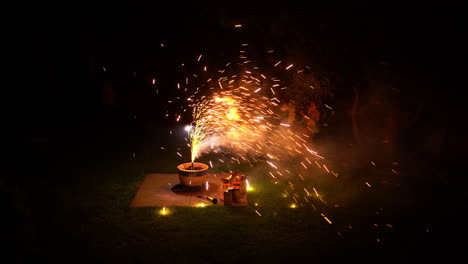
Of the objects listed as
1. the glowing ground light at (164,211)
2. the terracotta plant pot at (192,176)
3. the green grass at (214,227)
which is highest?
the terracotta plant pot at (192,176)

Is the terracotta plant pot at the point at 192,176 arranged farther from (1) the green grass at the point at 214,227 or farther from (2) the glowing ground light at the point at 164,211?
(2) the glowing ground light at the point at 164,211

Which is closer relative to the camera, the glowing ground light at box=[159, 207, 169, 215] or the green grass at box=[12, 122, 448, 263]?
the green grass at box=[12, 122, 448, 263]

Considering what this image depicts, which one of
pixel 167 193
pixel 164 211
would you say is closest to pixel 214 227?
pixel 164 211

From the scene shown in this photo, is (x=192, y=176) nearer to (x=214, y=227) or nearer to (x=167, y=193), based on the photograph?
(x=167, y=193)

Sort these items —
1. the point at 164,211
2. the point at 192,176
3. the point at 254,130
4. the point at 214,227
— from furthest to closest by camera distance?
the point at 254,130, the point at 192,176, the point at 164,211, the point at 214,227

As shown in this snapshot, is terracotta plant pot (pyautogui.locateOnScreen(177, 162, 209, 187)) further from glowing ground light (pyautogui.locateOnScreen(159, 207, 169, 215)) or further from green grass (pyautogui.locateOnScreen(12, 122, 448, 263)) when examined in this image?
glowing ground light (pyautogui.locateOnScreen(159, 207, 169, 215))

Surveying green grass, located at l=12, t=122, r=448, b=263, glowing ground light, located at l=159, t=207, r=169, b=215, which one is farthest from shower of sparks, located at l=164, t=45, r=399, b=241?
glowing ground light, located at l=159, t=207, r=169, b=215

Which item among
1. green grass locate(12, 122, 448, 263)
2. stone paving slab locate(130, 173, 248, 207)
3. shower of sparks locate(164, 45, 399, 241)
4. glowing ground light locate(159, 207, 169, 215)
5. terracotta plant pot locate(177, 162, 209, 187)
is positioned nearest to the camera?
green grass locate(12, 122, 448, 263)

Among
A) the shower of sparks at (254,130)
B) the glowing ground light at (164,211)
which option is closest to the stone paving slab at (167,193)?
the glowing ground light at (164,211)

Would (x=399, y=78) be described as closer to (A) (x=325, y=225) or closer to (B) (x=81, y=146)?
(A) (x=325, y=225)

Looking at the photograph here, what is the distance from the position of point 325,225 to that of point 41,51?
681 inches

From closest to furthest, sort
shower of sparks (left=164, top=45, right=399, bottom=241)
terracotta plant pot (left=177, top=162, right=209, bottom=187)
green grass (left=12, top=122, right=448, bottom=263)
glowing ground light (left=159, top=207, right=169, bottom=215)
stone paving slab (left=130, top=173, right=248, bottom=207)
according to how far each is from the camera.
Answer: green grass (left=12, top=122, right=448, bottom=263)
glowing ground light (left=159, top=207, right=169, bottom=215)
stone paving slab (left=130, top=173, right=248, bottom=207)
terracotta plant pot (left=177, top=162, right=209, bottom=187)
shower of sparks (left=164, top=45, right=399, bottom=241)

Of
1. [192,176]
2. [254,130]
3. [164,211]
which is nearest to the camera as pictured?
[164,211]

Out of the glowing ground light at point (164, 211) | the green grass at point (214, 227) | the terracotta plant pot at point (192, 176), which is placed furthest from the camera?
the terracotta plant pot at point (192, 176)
